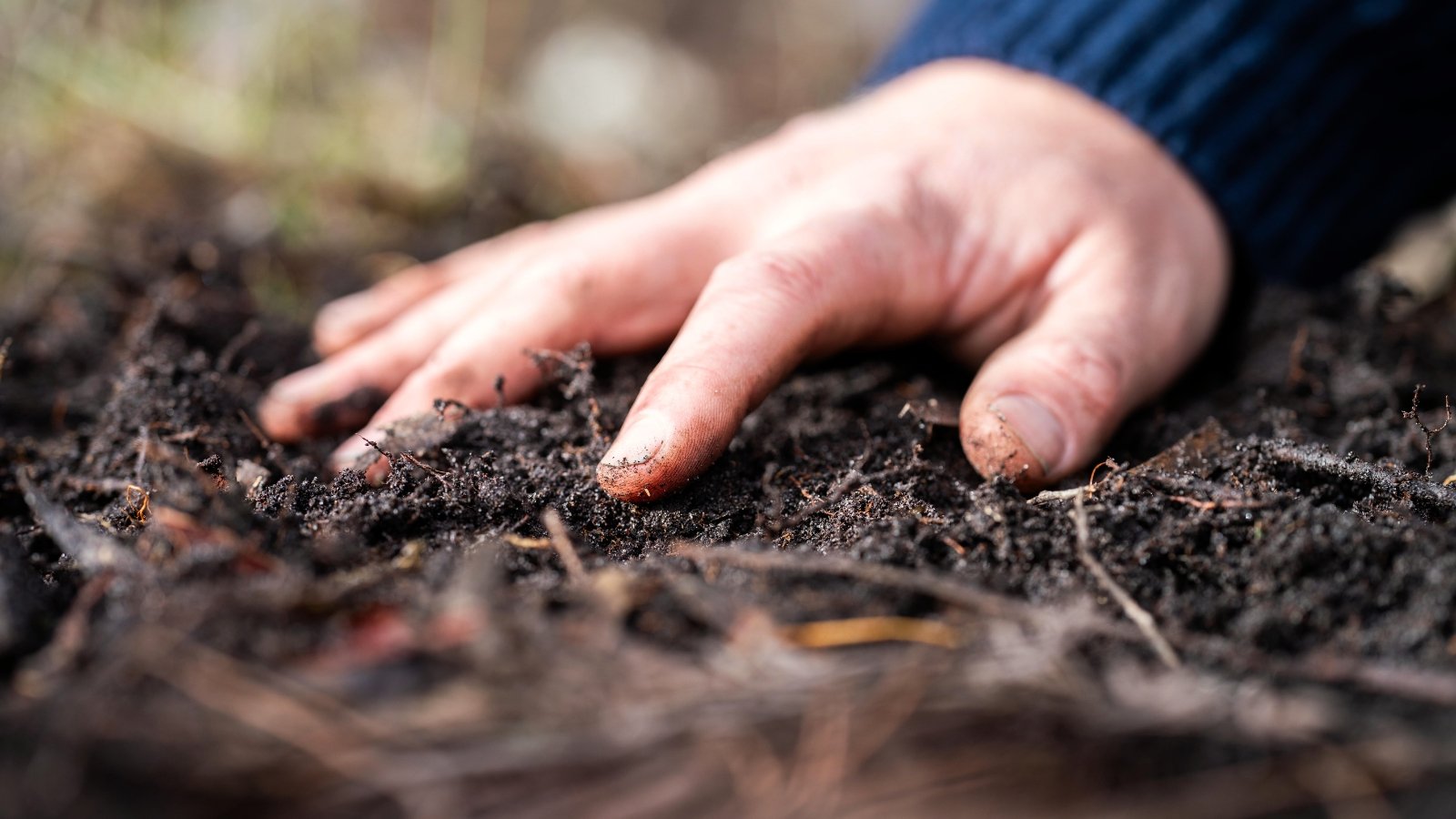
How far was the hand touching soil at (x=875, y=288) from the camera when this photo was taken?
1407 millimetres

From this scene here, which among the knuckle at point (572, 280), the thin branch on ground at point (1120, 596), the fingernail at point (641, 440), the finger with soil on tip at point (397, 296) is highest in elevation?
the finger with soil on tip at point (397, 296)

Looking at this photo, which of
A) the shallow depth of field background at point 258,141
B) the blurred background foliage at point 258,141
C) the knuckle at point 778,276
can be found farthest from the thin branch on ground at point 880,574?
the blurred background foliage at point 258,141

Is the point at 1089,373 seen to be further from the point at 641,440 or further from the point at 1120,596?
the point at 641,440

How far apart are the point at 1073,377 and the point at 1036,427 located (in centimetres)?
16

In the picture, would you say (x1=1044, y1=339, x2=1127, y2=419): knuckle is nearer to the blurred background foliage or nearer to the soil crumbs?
the soil crumbs

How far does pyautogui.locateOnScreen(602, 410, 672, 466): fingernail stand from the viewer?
125cm

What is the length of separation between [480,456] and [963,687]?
842mm

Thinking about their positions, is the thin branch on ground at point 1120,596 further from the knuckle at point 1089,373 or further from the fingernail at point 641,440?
the fingernail at point 641,440

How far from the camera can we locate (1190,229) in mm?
1946

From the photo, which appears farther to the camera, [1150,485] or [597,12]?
[597,12]

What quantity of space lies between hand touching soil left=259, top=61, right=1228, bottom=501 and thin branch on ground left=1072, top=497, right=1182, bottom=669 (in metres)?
0.30

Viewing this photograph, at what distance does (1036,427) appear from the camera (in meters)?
1.37

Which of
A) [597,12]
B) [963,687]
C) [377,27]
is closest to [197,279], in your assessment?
[963,687]

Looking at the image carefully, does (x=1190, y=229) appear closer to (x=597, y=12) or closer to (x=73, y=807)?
(x=73, y=807)
